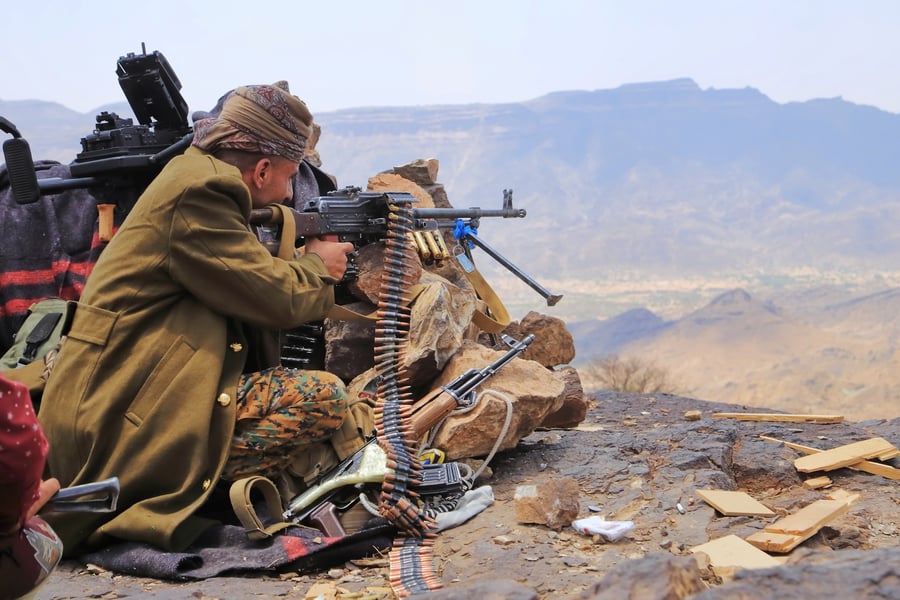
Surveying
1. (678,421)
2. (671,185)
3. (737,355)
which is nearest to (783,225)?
(671,185)

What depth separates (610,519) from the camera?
455 centimetres

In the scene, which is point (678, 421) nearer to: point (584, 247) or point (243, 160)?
point (243, 160)

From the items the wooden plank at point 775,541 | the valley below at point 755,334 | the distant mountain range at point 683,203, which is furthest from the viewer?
the distant mountain range at point 683,203

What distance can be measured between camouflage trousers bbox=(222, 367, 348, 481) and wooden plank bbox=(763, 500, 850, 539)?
2.21m

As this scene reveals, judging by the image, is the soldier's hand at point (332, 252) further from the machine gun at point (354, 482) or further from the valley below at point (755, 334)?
the valley below at point (755, 334)

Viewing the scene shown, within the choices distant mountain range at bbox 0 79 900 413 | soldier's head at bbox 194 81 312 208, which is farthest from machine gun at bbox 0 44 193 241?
distant mountain range at bbox 0 79 900 413

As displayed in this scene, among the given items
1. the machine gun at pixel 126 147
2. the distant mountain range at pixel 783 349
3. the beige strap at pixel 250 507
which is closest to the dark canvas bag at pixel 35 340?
the machine gun at pixel 126 147

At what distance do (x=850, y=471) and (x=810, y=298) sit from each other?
49626 mm

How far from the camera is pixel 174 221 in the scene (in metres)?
4.14

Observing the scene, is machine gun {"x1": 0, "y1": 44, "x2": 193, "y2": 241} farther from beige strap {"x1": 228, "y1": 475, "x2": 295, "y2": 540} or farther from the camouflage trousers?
beige strap {"x1": 228, "y1": 475, "x2": 295, "y2": 540}

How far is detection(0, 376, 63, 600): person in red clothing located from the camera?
7.97 feet

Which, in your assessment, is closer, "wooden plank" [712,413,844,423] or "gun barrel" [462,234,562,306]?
"gun barrel" [462,234,562,306]

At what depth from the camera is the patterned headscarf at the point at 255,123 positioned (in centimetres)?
441

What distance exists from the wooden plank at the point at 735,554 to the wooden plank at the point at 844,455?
1.66m
